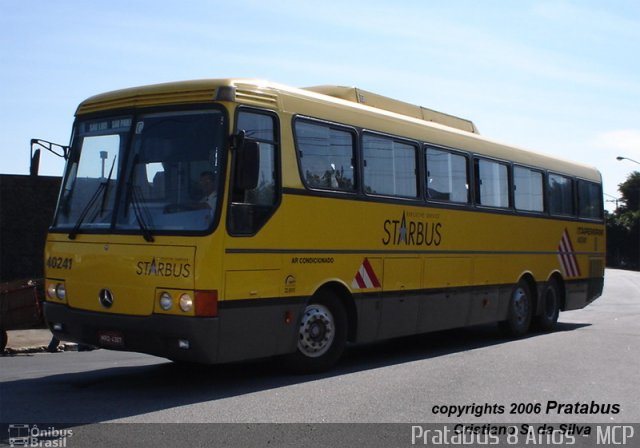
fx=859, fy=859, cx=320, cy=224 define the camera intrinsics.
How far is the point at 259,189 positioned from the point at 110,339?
2.22m

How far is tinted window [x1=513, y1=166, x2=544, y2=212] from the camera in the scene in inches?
607

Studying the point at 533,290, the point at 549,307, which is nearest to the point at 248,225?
the point at 533,290

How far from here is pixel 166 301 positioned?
338 inches

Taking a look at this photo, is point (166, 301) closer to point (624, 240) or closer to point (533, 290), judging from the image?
point (533, 290)

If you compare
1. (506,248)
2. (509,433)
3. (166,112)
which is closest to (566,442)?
(509,433)

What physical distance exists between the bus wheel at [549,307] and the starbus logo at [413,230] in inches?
178

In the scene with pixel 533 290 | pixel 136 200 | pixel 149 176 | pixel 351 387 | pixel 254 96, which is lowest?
pixel 351 387

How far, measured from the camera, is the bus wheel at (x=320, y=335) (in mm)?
9984

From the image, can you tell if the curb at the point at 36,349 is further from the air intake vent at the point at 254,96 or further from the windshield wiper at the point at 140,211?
A: the air intake vent at the point at 254,96

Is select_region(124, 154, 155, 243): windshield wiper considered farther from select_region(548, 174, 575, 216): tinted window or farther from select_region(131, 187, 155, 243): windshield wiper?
select_region(548, 174, 575, 216): tinted window

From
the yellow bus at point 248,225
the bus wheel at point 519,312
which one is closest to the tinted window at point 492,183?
the yellow bus at point 248,225

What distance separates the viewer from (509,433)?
24.6 ft

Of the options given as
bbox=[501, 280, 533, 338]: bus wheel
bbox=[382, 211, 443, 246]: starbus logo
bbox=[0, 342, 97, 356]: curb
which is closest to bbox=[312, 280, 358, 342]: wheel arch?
bbox=[382, 211, 443, 246]: starbus logo

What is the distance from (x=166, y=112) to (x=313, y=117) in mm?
1918
